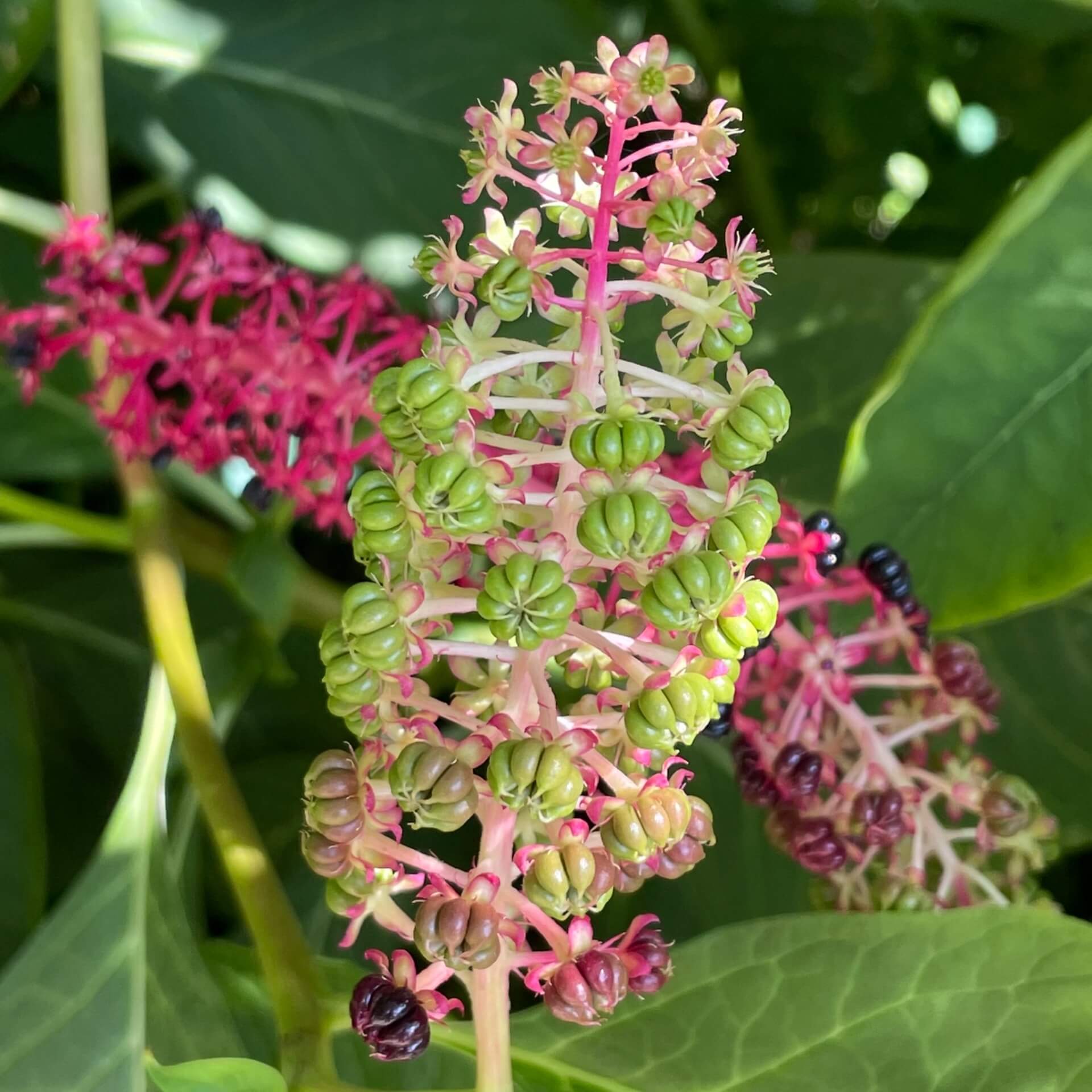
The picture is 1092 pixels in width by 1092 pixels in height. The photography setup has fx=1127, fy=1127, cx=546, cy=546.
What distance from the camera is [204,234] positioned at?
800 mm

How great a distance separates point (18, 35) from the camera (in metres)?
0.85

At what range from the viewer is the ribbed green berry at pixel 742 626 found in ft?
1.45

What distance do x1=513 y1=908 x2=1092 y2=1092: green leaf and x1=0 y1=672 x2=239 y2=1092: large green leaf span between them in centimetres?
19

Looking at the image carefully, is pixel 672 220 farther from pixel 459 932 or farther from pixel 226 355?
pixel 226 355

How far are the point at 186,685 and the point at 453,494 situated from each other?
1.29ft

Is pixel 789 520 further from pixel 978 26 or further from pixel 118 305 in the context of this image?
pixel 978 26

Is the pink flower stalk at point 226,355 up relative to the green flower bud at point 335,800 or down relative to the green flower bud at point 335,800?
up

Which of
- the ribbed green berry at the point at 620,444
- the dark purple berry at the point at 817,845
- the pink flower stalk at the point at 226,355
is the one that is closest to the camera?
the ribbed green berry at the point at 620,444

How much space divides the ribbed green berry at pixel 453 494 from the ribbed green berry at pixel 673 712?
10 cm

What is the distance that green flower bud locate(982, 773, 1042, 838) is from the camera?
0.69 m

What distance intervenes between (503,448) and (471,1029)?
328mm

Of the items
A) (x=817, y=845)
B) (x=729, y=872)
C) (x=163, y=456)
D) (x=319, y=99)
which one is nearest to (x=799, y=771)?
(x=817, y=845)

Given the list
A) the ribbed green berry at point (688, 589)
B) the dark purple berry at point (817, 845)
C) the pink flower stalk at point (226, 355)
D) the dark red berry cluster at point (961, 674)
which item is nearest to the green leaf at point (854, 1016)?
the dark purple berry at point (817, 845)

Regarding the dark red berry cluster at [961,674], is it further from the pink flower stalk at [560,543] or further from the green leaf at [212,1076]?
the green leaf at [212,1076]
